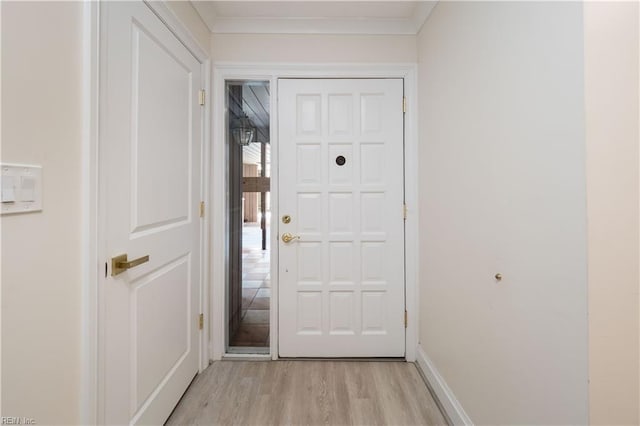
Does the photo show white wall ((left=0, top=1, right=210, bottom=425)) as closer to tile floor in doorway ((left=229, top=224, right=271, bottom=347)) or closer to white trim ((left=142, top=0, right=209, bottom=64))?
white trim ((left=142, top=0, right=209, bottom=64))

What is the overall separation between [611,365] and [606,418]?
15cm

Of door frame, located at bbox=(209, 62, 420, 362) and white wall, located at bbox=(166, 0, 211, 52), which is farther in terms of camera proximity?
door frame, located at bbox=(209, 62, 420, 362)

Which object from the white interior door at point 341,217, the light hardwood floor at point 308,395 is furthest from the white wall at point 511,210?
the white interior door at point 341,217

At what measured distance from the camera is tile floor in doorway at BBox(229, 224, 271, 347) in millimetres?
2236

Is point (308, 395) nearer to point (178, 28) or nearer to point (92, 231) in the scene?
point (92, 231)

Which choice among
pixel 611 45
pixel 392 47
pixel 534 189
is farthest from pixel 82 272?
pixel 392 47

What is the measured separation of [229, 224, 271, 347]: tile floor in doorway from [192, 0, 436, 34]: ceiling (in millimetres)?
1473

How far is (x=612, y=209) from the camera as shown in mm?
802

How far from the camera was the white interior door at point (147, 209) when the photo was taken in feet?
Answer: 3.84

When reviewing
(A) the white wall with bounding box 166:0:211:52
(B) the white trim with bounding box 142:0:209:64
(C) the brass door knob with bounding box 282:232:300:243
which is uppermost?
(A) the white wall with bounding box 166:0:211:52

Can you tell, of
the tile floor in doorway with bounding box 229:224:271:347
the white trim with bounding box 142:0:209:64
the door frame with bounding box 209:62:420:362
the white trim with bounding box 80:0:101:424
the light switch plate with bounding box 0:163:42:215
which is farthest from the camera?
the tile floor in doorway with bounding box 229:224:271:347

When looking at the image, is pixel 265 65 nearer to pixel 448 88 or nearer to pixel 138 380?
pixel 448 88

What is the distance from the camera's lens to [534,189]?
1.00 metres

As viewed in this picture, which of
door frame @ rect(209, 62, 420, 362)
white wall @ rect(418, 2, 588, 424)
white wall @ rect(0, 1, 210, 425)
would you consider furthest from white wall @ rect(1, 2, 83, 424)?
white wall @ rect(418, 2, 588, 424)
